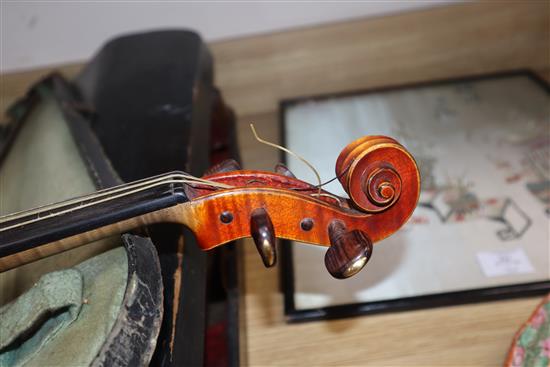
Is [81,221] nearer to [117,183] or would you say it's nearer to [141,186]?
[141,186]

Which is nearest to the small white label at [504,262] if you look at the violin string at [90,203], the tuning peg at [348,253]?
the tuning peg at [348,253]

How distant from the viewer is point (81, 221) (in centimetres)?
60

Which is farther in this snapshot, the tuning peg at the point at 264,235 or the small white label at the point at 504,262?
the small white label at the point at 504,262

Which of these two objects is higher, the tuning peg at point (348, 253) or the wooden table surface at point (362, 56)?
the tuning peg at point (348, 253)

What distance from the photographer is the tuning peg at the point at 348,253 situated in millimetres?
556

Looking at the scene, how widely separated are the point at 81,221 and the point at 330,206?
278 mm

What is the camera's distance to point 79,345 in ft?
1.87

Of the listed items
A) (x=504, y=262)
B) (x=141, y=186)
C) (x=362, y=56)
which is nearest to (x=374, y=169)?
(x=141, y=186)

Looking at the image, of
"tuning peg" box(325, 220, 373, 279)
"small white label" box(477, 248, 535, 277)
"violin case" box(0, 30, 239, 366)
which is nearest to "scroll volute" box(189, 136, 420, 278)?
"tuning peg" box(325, 220, 373, 279)

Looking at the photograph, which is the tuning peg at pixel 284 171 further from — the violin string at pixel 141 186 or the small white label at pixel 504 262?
the small white label at pixel 504 262

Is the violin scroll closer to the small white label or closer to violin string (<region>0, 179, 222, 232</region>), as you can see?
A: violin string (<region>0, 179, 222, 232</region>)

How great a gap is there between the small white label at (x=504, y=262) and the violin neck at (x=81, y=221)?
66 centimetres

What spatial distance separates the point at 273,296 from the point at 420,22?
32.3 inches

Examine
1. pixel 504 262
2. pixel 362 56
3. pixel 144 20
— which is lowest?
pixel 504 262
